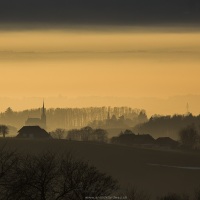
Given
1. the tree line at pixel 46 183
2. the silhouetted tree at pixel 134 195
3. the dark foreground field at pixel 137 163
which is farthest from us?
the dark foreground field at pixel 137 163

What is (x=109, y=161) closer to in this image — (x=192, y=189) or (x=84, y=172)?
(x=192, y=189)

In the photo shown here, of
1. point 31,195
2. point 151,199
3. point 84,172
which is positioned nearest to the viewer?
point 31,195

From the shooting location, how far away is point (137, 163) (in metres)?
174

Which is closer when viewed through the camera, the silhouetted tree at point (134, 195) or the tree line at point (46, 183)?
the tree line at point (46, 183)

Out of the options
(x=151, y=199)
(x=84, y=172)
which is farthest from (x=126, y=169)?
(x=84, y=172)

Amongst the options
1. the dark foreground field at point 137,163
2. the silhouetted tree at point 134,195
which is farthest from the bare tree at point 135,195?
the dark foreground field at point 137,163

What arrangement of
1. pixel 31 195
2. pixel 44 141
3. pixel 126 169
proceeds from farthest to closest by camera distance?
pixel 44 141 → pixel 126 169 → pixel 31 195

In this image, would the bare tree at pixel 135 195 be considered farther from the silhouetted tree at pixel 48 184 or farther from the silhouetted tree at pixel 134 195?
the silhouetted tree at pixel 48 184

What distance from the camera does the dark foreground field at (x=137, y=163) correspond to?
14400 centimetres

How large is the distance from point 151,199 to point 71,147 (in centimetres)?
6971

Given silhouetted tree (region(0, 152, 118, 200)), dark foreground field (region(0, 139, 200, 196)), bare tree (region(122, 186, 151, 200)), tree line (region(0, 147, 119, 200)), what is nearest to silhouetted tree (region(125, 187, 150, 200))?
bare tree (region(122, 186, 151, 200))

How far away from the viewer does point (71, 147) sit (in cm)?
18675

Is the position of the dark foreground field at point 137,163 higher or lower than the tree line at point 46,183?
higher

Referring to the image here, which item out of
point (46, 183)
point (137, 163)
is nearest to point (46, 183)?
point (46, 183)
